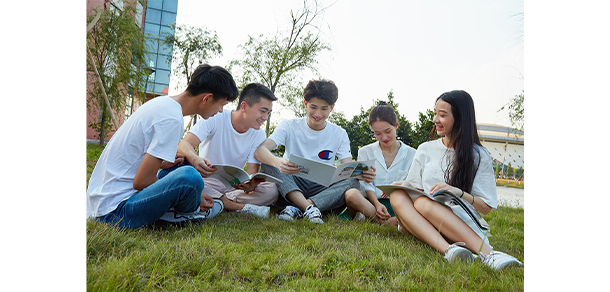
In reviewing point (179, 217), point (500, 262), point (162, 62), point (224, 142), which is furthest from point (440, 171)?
point (162, 62)

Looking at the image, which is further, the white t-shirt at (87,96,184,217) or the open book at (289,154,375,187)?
the open book at (289,154,375,187)

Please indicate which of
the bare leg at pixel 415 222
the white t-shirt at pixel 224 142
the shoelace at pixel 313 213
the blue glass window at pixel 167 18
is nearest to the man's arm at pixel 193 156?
the white t-shirt at pixel 224 142

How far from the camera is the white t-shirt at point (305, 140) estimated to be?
354 cm

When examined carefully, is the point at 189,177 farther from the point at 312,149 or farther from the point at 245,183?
the point at 312,149

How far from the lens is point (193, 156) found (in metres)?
2.78

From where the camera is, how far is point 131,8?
2143 mm

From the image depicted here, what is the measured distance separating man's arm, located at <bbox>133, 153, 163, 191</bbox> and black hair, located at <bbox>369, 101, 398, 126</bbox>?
2049mm

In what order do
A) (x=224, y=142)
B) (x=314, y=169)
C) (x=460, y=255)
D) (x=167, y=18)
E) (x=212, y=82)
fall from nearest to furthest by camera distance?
(x=460, y=255) < (x=212, y=82) < (x=167, y=18) < (x=314, y=169) < (x=224, y=142)

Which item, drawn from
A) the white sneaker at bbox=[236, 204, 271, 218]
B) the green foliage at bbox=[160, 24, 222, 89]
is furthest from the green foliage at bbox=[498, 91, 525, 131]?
the green foliage at bbox=[160, 24, 222, 89]

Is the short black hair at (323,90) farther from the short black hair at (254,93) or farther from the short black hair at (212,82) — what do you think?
the short black hair at (212,82)

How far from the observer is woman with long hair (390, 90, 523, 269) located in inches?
79.9

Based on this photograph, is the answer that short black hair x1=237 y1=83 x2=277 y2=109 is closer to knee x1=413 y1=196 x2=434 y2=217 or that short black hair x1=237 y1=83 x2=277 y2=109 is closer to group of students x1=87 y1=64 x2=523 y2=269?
group of students x1=87 y1=64 x2=523 y2=269

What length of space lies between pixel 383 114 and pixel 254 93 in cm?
118
